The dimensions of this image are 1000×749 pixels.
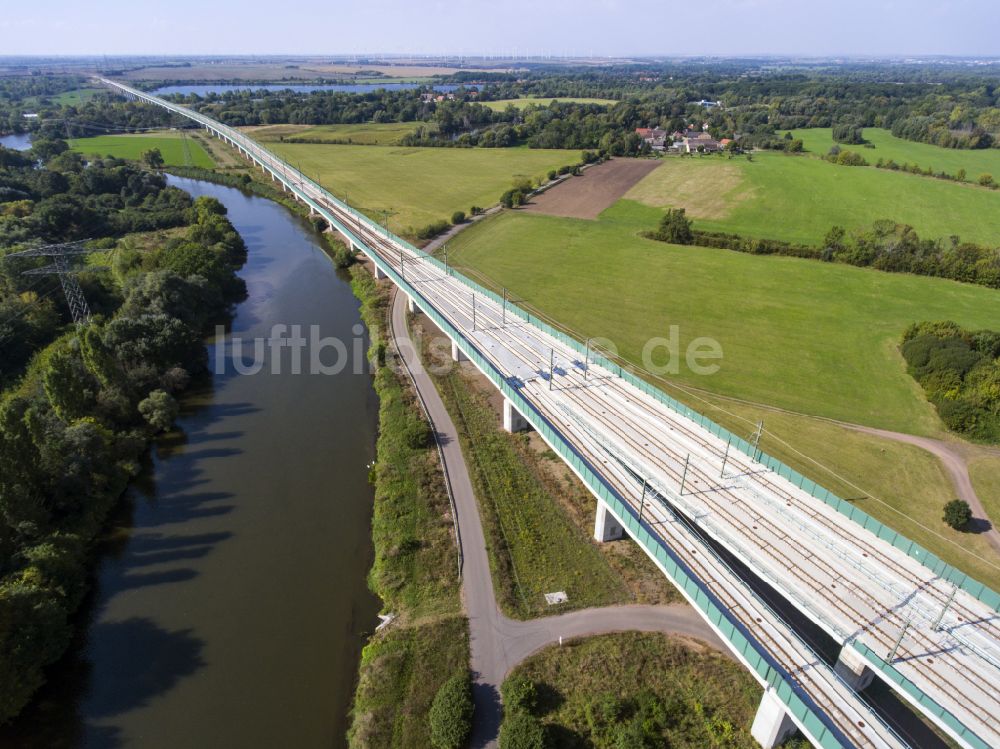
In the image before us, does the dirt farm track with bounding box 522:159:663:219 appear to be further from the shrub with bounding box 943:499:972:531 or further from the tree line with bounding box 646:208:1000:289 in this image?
the shrub with bounding box 943:499:972:531

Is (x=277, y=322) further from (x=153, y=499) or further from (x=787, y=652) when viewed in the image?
(x=787, y=652)

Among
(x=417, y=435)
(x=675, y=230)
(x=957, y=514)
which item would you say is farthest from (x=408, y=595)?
(x=675, y=230)

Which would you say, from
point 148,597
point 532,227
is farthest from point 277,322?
point 532,227

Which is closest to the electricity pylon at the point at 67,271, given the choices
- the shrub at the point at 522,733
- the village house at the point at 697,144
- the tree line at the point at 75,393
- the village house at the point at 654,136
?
the tree line at the point at 75,393

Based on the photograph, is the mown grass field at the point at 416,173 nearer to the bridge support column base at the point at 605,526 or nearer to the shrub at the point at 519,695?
the bridge support column base at the point at 605,526

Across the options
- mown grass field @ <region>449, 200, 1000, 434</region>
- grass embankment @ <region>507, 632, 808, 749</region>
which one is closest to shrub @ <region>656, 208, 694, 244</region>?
mown grass field @ <region>449, 200, 1000, 434</region>

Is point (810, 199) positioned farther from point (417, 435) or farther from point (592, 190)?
point (417, 435)
